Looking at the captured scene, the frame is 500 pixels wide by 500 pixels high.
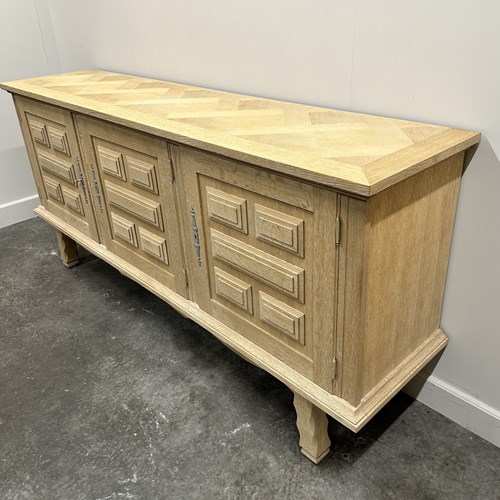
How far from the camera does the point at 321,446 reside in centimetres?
136

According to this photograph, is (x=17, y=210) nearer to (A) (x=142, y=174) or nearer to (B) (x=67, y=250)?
(B) (x=67, y=250)

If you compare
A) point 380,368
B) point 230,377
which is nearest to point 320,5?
point 380,368

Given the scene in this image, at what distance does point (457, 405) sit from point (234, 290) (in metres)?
0.72

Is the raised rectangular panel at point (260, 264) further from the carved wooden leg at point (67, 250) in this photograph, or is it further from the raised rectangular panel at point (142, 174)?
the carved wooden leg at point (67, 250)

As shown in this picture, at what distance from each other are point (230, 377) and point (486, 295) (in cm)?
83

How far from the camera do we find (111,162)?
1610 mm

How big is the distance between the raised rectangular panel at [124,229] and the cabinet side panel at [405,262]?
0.89 m

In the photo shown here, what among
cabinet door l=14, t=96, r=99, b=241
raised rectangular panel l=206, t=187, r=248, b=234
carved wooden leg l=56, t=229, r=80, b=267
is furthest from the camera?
carved wooden leg l=56, t=229, r=80, b=267

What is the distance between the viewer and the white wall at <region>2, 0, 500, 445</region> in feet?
3.69

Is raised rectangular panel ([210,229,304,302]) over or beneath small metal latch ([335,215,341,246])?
beneath

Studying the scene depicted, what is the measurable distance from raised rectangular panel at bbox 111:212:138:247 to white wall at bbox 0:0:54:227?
4.39ft

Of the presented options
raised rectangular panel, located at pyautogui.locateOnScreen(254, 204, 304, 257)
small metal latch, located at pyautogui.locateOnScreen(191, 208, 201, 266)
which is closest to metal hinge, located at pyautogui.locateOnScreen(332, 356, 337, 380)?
raised rectangular panel, located at pyautogui.locateOnScreen(254, 204, 304, 257)

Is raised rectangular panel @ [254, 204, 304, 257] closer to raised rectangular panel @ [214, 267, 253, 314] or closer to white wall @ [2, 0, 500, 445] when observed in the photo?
raised rectangular panel @ [214, 267, 253, 314]

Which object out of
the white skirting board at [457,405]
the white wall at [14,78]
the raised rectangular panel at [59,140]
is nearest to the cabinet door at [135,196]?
the raised rectangular panel at [59,140]
